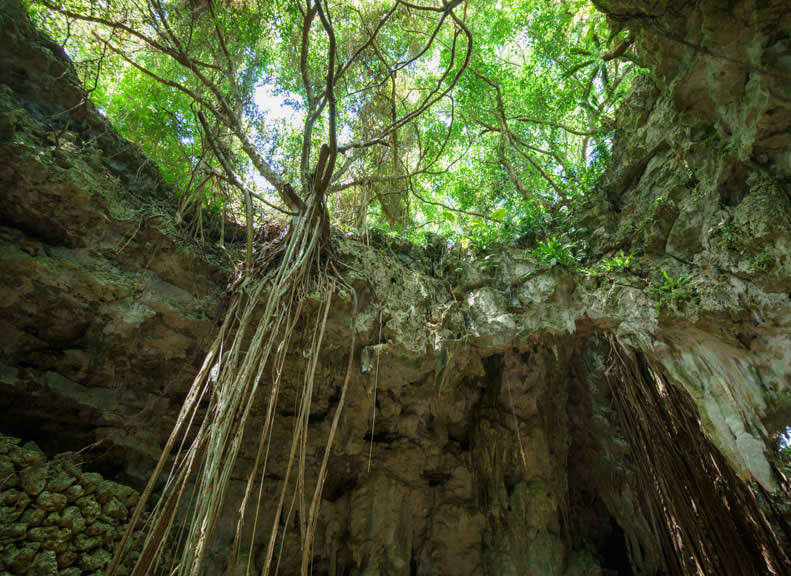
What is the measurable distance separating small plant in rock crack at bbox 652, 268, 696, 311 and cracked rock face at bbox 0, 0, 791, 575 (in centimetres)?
1

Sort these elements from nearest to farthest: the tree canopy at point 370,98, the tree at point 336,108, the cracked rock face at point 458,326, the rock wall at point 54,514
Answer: the rock wall at point 54,514 → the cracked rock face at point 458,326 → the tree at point 336,108 → the tree canopy at point 370,98

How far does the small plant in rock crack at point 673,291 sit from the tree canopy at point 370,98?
1.30 m

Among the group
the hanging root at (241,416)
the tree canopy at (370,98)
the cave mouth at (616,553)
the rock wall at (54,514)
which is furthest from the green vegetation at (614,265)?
the rock wall at (54,514)

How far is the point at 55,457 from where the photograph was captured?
2.69m

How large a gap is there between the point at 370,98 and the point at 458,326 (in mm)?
2936

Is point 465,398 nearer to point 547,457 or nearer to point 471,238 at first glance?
point 547,457

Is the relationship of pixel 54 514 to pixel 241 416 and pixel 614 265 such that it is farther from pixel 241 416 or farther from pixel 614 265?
pixel 614 265

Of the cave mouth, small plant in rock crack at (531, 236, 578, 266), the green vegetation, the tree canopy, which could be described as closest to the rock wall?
the tree canopy

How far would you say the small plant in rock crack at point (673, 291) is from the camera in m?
2.63

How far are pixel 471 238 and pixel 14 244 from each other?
Result: 348 centimetres

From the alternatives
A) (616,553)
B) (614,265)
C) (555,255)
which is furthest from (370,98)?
(616,553)

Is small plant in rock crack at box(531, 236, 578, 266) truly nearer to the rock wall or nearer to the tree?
the tree

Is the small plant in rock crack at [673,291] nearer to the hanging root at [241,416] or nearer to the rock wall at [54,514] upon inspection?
the hanging root at [241,416]

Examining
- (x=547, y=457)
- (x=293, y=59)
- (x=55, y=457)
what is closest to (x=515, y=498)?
(x=547, y=457)
